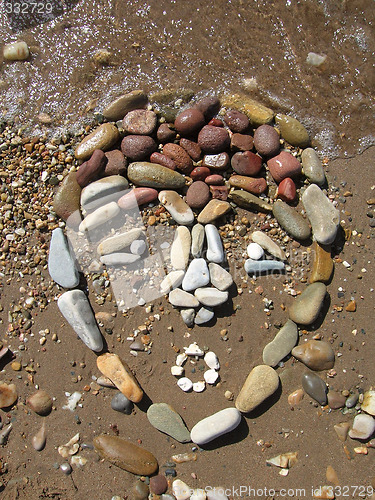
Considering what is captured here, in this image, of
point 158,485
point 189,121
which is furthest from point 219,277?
point 158,485

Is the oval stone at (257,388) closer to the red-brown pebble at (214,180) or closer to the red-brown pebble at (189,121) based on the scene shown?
the red-brown pebble at (214,180)

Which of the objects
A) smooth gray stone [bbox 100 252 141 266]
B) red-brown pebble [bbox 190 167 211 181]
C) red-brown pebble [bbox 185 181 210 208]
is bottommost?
smooth gray stone [bbox 100 252 141 266]

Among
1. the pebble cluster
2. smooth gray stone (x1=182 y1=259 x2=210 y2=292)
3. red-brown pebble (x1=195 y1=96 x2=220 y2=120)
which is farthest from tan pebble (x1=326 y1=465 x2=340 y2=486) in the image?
red-brown pebble (x1=195 y1=96 x2=220 y2=120)

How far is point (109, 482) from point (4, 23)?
12.9 feet

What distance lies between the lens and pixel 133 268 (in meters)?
2.99

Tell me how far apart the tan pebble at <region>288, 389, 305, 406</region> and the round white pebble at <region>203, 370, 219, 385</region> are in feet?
1.88

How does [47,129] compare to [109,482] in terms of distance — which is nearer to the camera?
[109,482]

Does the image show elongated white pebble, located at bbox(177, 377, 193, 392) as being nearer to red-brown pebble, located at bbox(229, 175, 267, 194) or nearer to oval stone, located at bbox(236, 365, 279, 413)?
oval stone, located at bbox(236, 365, 279, 413)

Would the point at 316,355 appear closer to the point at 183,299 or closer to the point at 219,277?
the point at 219,277

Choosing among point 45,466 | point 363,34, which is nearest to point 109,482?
point 45,466

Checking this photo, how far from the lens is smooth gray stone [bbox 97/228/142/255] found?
116 inches

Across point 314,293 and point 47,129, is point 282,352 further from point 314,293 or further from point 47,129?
point 47,129

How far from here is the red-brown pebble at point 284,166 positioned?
2990 millimetres

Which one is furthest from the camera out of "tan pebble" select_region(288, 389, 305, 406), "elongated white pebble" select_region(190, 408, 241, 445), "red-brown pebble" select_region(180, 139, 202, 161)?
"red-brown pebble" select_region(180, 139, 202, 161)
